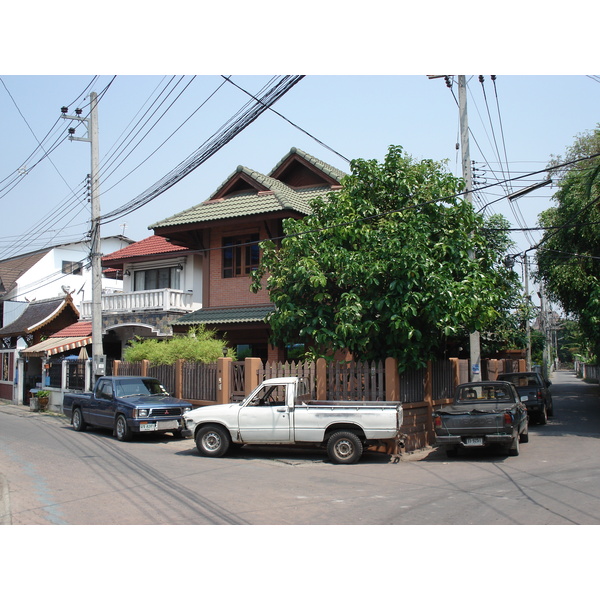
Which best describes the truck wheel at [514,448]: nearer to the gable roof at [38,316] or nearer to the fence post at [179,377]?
the fence post at [179,377]

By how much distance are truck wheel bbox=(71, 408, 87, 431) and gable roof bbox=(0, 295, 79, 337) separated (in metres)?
15.7

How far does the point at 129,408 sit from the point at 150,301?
344 inches

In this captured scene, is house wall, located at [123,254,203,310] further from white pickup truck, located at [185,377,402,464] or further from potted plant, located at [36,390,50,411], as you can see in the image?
white pickup truck, located at [185,377,402,464]

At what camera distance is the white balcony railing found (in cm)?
2316

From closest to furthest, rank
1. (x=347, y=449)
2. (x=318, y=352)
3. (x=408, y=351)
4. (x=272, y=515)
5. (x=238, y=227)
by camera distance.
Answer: (x=272, y=515) → (x=347, y=449) → (x=408, y=351) → (x=318, y=352) → (x=238, y=227)

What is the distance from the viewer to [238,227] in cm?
2241

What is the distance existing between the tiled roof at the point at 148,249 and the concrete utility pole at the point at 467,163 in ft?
41.7

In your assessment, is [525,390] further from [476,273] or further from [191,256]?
[191,256]

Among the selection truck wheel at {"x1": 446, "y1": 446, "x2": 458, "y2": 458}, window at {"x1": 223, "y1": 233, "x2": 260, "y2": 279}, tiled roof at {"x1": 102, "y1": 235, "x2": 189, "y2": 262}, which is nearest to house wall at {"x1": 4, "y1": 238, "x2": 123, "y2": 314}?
tiled roof at {"x1": 102, "y1": 235, "x2": 189, "y2": 262}

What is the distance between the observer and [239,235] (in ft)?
74.1

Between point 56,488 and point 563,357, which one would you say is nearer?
point 56,488

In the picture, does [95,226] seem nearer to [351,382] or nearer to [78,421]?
[78,421]

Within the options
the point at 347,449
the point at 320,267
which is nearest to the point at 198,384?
the point at 320,267

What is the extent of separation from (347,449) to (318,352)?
3.29m
